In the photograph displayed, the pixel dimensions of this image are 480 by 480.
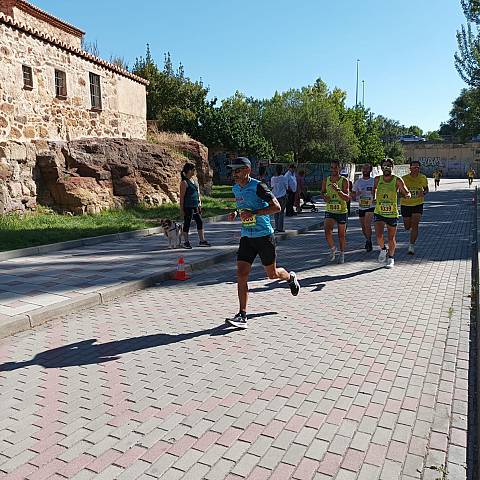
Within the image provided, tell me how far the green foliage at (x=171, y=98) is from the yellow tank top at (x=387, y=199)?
25656 mm

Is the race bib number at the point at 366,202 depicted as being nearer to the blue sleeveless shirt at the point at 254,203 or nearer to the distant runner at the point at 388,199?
the distant runner at the point at 388,199

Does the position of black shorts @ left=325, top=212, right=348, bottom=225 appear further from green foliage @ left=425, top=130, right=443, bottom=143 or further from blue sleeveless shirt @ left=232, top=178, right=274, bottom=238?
green foliage @ left=425, top=130, right=443, bottom=143

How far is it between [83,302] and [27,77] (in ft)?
33.0

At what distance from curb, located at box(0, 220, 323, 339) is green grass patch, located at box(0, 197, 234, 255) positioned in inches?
130

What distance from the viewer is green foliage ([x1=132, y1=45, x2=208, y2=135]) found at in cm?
3309

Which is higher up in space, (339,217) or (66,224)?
(339,217)

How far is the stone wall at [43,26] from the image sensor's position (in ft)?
59.1

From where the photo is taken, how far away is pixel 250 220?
5.24 meters

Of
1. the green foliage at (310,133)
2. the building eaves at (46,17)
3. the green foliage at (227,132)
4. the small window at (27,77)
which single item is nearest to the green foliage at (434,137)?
the green foliage at (310,133)

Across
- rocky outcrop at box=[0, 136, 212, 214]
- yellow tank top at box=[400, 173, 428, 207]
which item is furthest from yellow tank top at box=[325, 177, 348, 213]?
rocky outcrop at box=[0, 136, 212, 214]

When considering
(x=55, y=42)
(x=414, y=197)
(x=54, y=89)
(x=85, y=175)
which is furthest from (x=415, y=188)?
(x=55, y=42)

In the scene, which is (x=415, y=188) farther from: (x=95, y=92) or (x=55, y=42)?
(x=95, y=92)

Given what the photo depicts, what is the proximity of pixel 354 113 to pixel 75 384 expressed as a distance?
51078 millimetres

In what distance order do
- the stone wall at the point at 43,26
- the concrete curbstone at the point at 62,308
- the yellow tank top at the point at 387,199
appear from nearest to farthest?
the concrete curbstone at the point at 62,308
the yellow tank top at the point at 387,199
the stone wall at the point at 43,26
